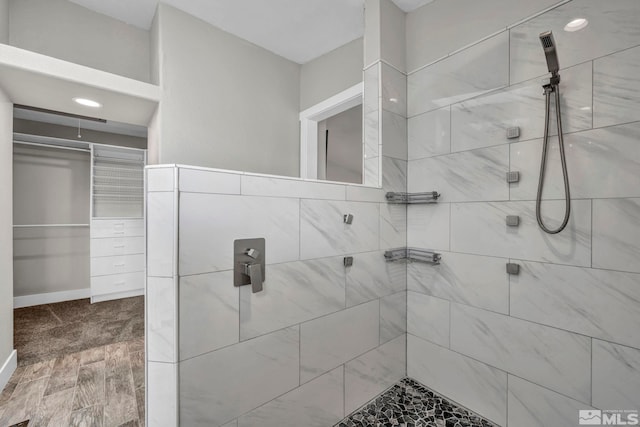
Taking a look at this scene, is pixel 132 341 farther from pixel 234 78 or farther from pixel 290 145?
pixel 234 78

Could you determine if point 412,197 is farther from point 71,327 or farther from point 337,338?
point 71,327

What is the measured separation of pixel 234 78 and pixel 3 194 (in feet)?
5.64

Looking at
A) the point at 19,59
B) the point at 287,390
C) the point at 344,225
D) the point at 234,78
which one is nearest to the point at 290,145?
the point at 234,78

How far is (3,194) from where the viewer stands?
1750mm

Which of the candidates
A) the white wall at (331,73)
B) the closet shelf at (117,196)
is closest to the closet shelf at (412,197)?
the white wall at (331,73)

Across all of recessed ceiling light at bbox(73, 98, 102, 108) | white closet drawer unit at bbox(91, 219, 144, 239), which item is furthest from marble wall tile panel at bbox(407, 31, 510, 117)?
white closet drawer unit at bbox(91, 219, 144, 239)

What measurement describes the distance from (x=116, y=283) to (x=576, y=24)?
4.79 meters

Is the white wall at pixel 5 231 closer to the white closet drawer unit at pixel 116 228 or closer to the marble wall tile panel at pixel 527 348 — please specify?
the white closet drawer unit at pixel 116 228

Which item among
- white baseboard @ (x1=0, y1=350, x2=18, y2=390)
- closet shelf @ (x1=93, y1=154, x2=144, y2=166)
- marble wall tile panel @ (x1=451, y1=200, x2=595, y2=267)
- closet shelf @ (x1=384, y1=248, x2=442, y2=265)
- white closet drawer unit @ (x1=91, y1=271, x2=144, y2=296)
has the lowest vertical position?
white baseboard @ (x1=0, y1=350, x2=18, y2=390)

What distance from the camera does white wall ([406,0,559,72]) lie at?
139 cm

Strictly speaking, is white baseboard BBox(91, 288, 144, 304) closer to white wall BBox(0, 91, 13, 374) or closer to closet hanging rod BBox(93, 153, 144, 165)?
white wall BBox(0, 91, 13, 374)

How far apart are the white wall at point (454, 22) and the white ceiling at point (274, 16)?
4.6 inches

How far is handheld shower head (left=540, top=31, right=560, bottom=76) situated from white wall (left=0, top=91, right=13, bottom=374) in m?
2.86

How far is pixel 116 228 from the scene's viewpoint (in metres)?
3.53
